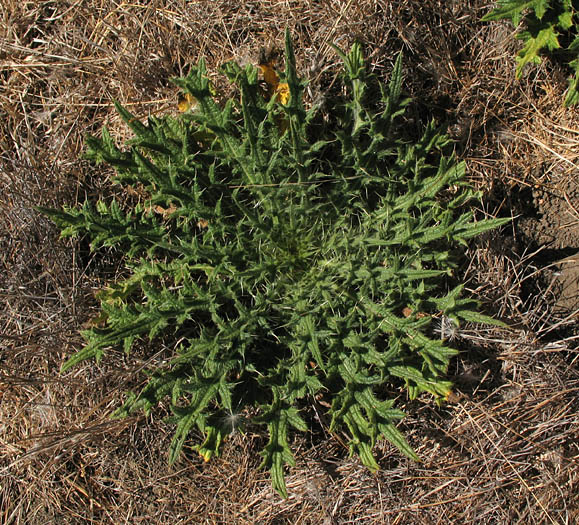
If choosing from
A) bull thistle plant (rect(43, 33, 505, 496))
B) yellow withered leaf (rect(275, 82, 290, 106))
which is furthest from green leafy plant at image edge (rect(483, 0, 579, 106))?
yellow withered leaf (rect(275, 82, 290, 106))

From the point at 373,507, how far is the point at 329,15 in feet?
9.00

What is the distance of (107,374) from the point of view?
123 inches

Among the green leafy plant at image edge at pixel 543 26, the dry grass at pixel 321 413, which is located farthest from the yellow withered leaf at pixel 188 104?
the green leafy plant at image edge at pixel 543 26

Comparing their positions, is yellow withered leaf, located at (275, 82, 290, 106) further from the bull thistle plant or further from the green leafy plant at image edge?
the green leafy plant at image edge

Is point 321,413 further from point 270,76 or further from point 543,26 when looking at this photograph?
point 543,26

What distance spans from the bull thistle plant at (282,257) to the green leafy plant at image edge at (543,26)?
0.69 metres

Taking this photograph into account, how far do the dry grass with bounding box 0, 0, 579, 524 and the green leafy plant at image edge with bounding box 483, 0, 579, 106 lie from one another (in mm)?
146

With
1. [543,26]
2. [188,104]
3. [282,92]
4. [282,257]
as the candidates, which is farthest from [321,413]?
[543,26]

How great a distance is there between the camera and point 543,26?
299cm

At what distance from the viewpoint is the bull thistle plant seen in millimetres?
2584

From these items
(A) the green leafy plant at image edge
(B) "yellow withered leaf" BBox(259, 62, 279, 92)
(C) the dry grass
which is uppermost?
(A) the green leafy plant at image edge

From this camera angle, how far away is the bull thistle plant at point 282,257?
2.58 metres

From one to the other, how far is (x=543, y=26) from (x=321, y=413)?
238 cm

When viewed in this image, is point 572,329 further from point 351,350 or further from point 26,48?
point 26,48
